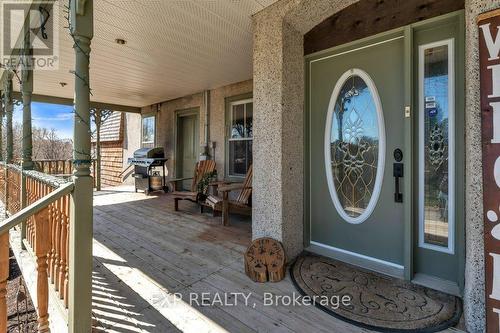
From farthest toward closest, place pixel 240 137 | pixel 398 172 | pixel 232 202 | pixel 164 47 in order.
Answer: pixel 240 137, pixel 232 202, pixel 164 47, pixel 398 172

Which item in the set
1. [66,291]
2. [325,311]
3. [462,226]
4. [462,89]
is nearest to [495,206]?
[462,226]

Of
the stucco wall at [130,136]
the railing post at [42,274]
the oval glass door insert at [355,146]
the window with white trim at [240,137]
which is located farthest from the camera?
the stucco wall at [130,136]

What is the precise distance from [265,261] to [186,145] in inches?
200

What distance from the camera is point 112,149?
31.6 ft

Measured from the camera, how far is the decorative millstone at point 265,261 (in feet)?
7.41

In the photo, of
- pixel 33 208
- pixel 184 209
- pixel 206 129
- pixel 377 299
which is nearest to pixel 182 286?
pixel 33 208

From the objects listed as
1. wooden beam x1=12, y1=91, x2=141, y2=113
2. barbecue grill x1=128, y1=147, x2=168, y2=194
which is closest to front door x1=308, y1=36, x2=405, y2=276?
barbecue grill x1=128, y1=147, x2=168, y2=194

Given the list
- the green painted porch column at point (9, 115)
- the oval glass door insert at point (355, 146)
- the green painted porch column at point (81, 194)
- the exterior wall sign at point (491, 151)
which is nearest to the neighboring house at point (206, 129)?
the oval glass door insert at point (355, 146)

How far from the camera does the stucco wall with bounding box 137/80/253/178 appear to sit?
5.43 metres

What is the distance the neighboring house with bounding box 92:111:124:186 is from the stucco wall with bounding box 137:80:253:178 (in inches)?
98.5

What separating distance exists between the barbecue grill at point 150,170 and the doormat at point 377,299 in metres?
5.30

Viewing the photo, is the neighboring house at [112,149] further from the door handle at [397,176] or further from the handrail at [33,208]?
the door handle at [397,176]

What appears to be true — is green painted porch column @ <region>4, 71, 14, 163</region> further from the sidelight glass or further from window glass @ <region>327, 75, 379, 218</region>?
the sidelight glass

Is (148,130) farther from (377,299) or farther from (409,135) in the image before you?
(377,299)
